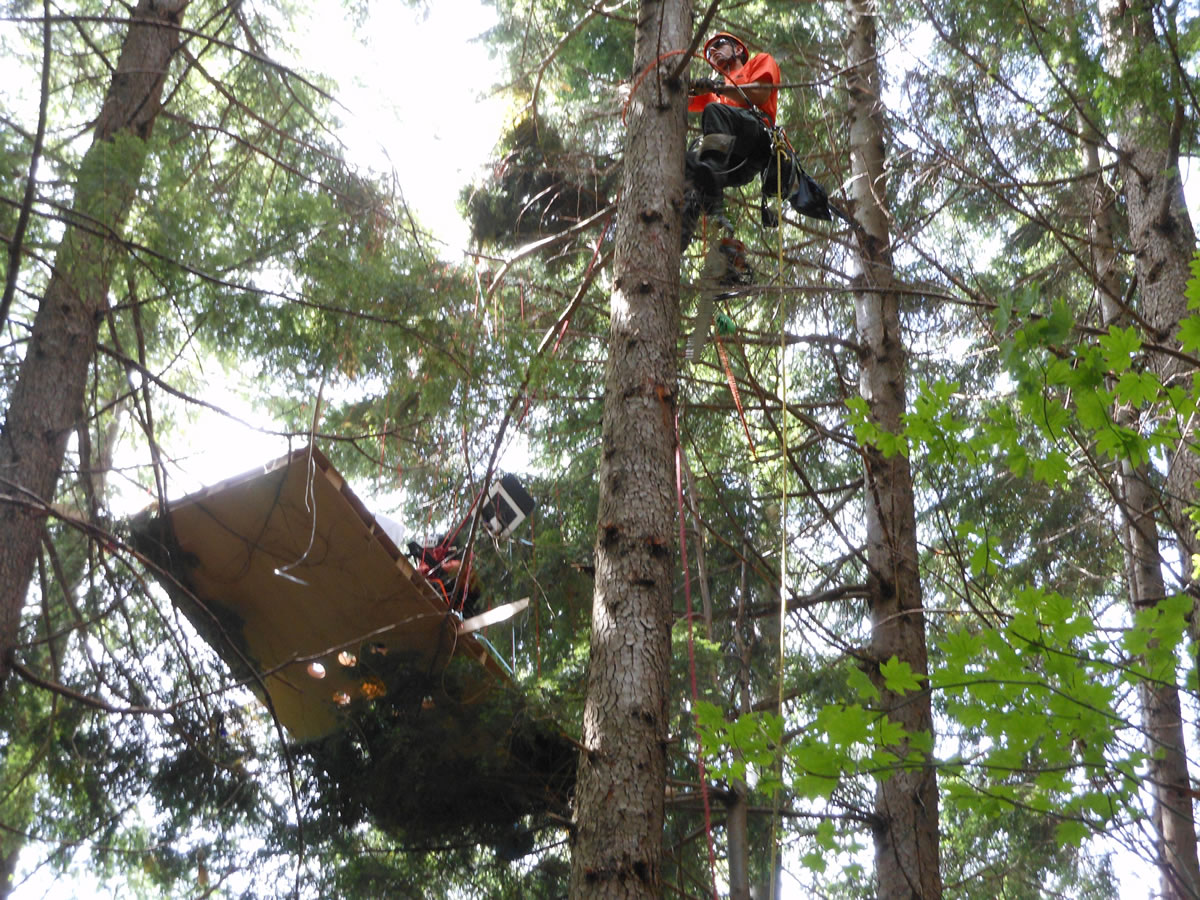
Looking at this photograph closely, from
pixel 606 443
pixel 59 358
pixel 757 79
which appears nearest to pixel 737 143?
pixel 757 79

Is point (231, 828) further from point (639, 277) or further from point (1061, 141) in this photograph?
point (1061, 141)

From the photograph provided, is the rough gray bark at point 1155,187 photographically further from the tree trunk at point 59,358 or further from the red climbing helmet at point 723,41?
the tree trunk at point 59,358

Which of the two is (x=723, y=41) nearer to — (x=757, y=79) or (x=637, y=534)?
(x=757, y=79)

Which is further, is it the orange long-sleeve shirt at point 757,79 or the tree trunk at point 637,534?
the orange long-sleeve shirt at point 757,79

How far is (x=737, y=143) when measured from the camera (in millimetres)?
5695

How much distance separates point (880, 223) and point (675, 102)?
2163mm

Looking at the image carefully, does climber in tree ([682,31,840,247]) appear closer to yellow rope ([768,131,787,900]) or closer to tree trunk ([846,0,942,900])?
yellow rope ([768,131,787,900])

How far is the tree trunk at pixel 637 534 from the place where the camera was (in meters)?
3.55

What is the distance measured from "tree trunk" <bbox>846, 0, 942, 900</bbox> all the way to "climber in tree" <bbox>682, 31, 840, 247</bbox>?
50cm

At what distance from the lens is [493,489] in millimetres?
5758

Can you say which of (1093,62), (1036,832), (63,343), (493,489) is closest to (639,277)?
(493,489)

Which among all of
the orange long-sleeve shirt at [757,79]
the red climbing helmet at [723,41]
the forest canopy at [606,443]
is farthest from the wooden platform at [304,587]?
the red climbing helmet at [723,41]

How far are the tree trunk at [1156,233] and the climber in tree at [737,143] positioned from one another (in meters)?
1.71

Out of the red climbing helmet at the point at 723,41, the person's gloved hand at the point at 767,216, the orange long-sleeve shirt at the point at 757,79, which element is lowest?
the person's gloved hand at the point at 767,216
